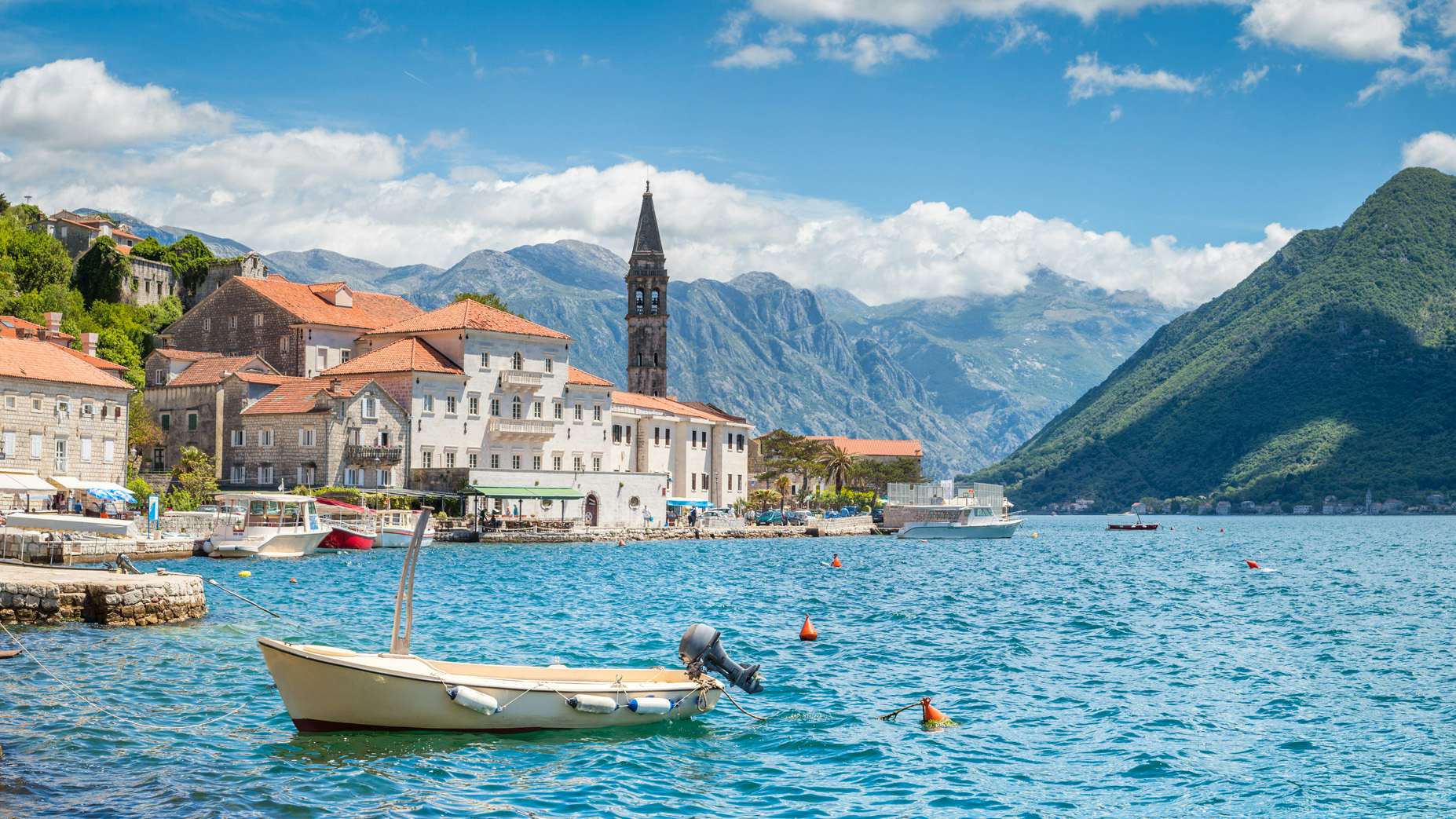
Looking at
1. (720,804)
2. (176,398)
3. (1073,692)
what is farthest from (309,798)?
(176,398)

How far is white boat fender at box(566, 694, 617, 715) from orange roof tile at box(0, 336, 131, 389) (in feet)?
158

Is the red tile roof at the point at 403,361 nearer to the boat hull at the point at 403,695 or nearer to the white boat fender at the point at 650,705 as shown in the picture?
the white boat fender at the point at 650,705

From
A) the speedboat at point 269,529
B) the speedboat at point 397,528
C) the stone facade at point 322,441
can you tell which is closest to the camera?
the speedboat at point 269,529

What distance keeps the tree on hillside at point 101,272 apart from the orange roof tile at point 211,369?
46.8 ft

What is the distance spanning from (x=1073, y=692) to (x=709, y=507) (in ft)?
268

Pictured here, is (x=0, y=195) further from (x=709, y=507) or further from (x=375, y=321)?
(x=709, y=507)

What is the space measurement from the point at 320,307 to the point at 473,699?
76436mm

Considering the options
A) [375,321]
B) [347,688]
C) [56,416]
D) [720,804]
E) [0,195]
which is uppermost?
[0,195]

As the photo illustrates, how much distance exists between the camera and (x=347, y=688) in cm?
1839

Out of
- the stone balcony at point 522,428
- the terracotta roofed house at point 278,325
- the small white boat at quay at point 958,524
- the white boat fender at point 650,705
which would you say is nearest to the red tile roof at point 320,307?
the terracotta roofed house at point 278,325

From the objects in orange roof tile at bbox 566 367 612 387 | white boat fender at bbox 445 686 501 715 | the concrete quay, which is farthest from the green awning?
white boat fender at bbox 445 686 501 715

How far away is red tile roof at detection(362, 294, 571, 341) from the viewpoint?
A: 279ft

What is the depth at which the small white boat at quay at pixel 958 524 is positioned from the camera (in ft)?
357

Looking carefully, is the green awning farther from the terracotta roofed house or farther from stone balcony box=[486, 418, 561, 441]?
the terracotta roofed house
